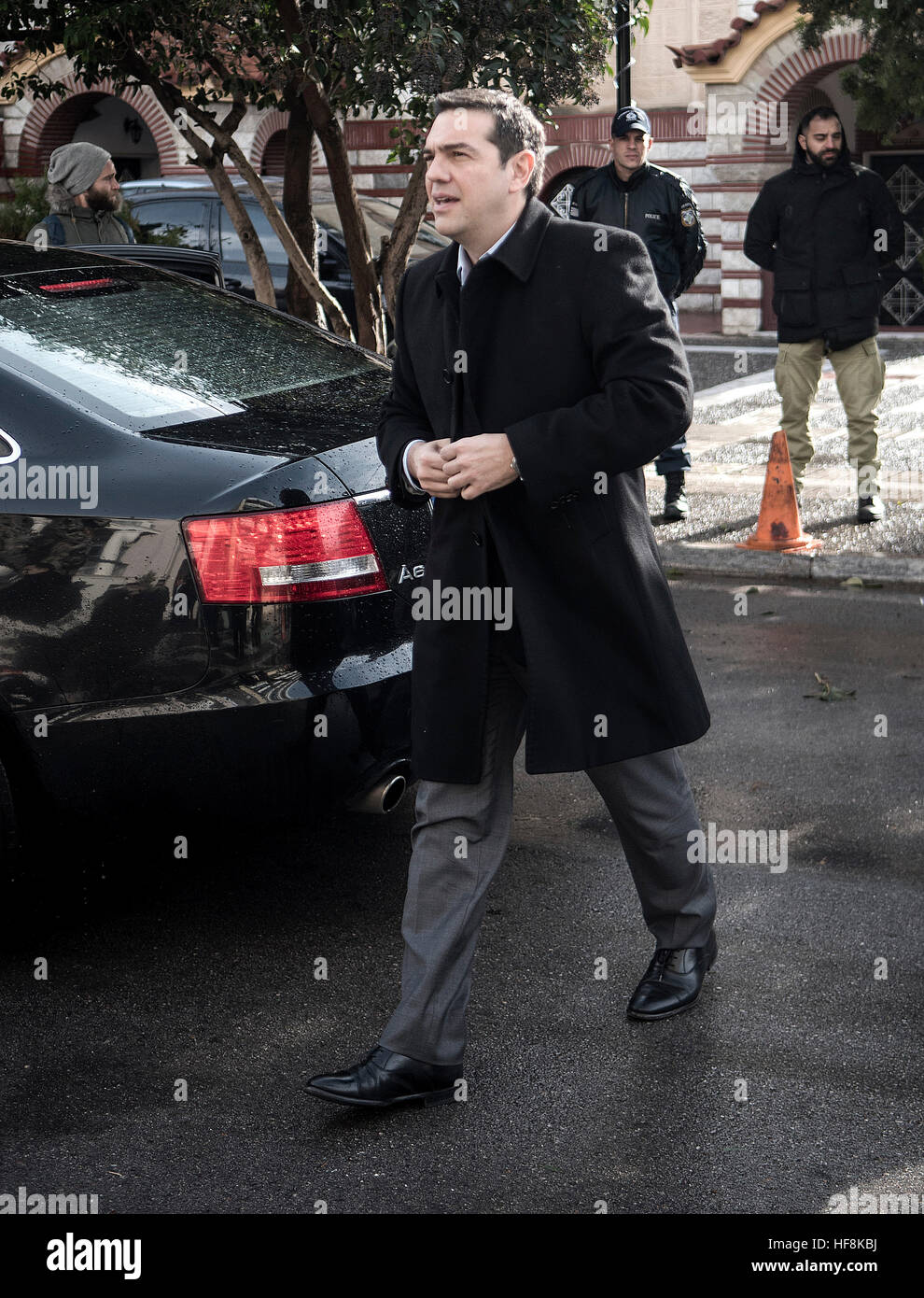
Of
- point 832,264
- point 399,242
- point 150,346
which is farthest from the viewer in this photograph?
point 399,242

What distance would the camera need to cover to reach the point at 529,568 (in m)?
3.26

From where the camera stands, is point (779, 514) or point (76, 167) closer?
point (76, 167)

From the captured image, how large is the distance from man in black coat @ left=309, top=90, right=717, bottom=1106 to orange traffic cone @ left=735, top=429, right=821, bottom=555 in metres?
4.84

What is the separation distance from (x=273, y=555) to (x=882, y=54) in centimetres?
1265

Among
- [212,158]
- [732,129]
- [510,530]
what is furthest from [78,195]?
[732,129]

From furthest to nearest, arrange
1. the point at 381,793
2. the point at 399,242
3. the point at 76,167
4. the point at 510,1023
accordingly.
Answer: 1. the point at 399,242
2. the point at 76,167
3. the point at 381,793
4. the point at 510,1023

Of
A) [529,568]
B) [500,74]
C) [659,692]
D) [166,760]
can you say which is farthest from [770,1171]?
[500,74]

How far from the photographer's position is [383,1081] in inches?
129

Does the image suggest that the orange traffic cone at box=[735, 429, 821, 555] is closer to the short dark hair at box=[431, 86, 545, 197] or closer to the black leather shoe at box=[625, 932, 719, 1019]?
the black leather shoe at box=[625, 932, 719, 1019]

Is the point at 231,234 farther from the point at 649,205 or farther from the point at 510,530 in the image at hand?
the point at 510,530

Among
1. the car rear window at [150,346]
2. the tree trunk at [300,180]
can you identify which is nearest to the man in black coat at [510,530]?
the car rear window at [150,346]

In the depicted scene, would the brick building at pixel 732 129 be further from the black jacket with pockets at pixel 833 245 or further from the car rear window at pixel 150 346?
the car rear window at pixel 150 346
